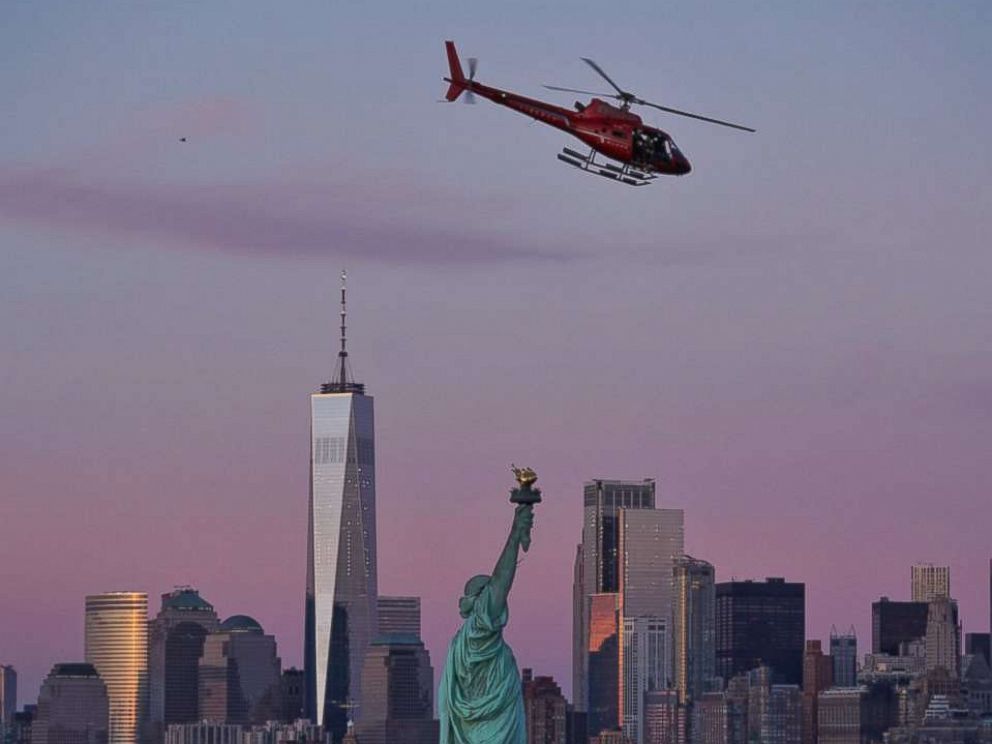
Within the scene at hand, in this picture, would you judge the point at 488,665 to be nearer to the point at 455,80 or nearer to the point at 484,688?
the point at 484,688

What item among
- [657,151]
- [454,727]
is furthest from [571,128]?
[454,727]

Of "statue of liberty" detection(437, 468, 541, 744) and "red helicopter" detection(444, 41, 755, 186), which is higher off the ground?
"red helicopter" detection(444, 41, 755, 186)

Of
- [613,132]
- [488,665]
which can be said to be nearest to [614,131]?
[613,132]

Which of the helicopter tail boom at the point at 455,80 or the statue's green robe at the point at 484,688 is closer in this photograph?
the statue's green robe at the point at 484,688

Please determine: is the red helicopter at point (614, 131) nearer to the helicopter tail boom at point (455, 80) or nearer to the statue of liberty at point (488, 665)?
the helicopter tail boom at point (455, 80)

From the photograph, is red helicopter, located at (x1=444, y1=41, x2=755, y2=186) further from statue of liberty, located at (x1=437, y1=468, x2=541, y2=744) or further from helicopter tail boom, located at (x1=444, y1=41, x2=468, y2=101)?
statue of liberty, located at (x1=437, y1=468, x2=541, y2=744)

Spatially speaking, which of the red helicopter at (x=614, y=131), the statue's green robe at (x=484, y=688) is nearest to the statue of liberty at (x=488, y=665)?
the statue's green robe at (x=484, y=688)

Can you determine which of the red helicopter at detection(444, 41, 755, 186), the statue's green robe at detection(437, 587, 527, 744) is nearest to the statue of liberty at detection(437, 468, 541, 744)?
the statue's green robe at detection(437, 587, 527, 744)

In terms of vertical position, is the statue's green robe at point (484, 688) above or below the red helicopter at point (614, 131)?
below
